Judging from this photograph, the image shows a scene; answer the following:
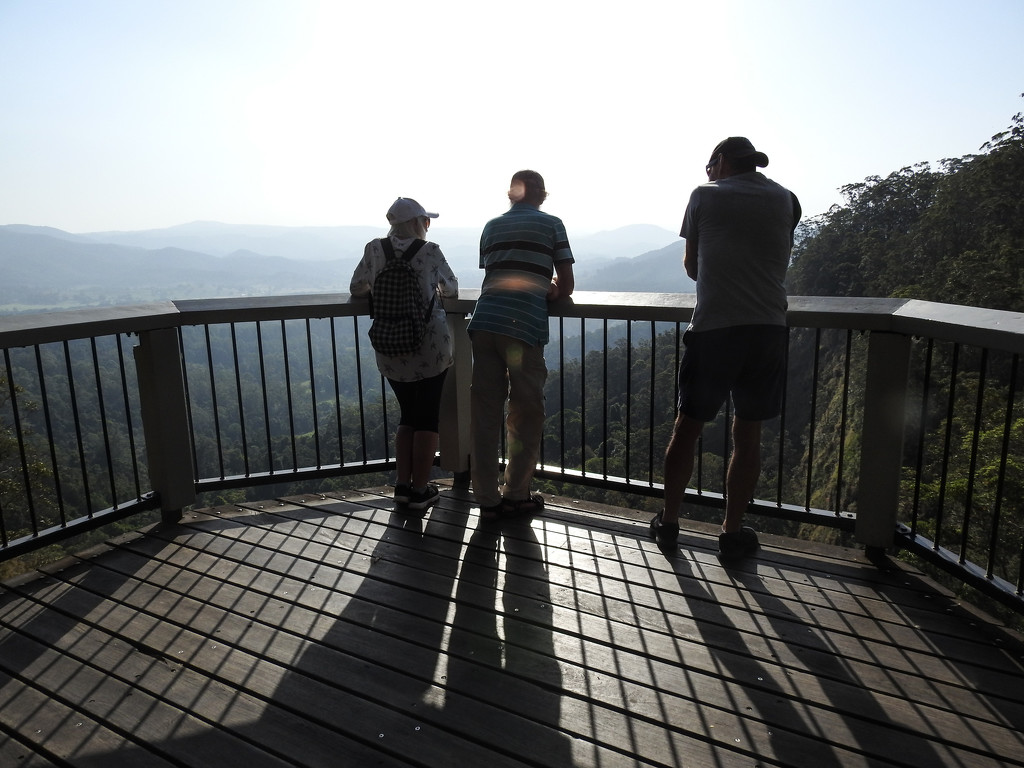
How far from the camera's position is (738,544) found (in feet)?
9.84

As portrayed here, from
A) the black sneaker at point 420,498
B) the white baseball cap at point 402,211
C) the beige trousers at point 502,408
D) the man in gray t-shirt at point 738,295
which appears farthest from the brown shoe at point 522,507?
the white baseball cap at point 402,211

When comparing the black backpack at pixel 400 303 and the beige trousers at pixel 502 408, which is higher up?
the black backpack at pixel 400 303

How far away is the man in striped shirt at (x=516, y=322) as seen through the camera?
3180 millimetres

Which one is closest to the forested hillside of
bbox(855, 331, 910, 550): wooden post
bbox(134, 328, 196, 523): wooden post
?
bbox(855, 331, 910, 550): wooden post

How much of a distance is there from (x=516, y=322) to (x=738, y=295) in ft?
3.11

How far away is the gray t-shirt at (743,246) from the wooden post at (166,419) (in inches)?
95.4

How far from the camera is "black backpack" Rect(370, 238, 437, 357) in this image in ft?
10.8

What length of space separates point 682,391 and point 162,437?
244cm

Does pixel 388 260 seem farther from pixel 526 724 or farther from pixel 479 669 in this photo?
pixel 526 724

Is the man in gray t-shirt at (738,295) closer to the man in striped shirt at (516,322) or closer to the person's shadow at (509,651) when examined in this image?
the man in striped shirt at (516,322)

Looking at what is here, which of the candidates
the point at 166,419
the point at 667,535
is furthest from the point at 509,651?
the point at 166,419

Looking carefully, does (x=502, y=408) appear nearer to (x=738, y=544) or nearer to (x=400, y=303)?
(x=400, y=303)

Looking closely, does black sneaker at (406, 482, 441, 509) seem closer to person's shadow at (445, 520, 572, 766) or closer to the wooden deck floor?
the wooden deck floor

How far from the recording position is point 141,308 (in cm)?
347
